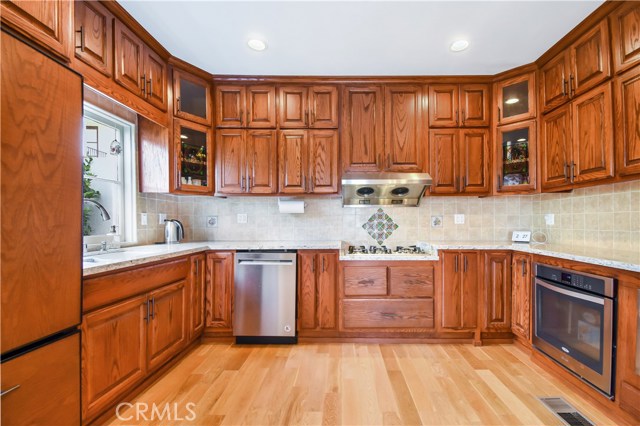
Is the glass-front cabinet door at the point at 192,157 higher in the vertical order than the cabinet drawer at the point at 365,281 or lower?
higher

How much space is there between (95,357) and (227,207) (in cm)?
190

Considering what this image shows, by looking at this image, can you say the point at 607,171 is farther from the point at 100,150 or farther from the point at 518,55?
the point at 100,150

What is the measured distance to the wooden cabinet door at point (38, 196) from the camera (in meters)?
0.96

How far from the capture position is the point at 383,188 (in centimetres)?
281

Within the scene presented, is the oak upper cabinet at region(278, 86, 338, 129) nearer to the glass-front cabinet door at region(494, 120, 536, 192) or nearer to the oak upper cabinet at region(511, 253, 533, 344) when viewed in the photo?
the glass-front cabinet door at region(494, 120, 536, 192)

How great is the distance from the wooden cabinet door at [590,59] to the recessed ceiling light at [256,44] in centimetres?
245

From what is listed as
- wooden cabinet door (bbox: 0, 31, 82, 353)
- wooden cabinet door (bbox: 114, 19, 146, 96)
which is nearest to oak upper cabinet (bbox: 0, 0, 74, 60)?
wooden cabinet door (bbox: 0, 31, 82, 353)

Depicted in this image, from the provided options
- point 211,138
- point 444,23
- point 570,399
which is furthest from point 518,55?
point 211,138

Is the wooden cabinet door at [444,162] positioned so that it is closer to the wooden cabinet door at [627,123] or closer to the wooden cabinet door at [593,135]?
the wooden cabinet door at [593,135]

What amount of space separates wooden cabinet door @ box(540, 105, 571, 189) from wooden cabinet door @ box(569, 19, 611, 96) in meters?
0.21

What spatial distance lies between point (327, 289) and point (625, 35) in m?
2.82

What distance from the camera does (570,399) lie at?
5.76 ft

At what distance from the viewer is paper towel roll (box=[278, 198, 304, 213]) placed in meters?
2.94

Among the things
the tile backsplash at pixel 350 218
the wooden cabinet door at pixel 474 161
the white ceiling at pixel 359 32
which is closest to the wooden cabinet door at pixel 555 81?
the white ceiling at pixel 359 32
